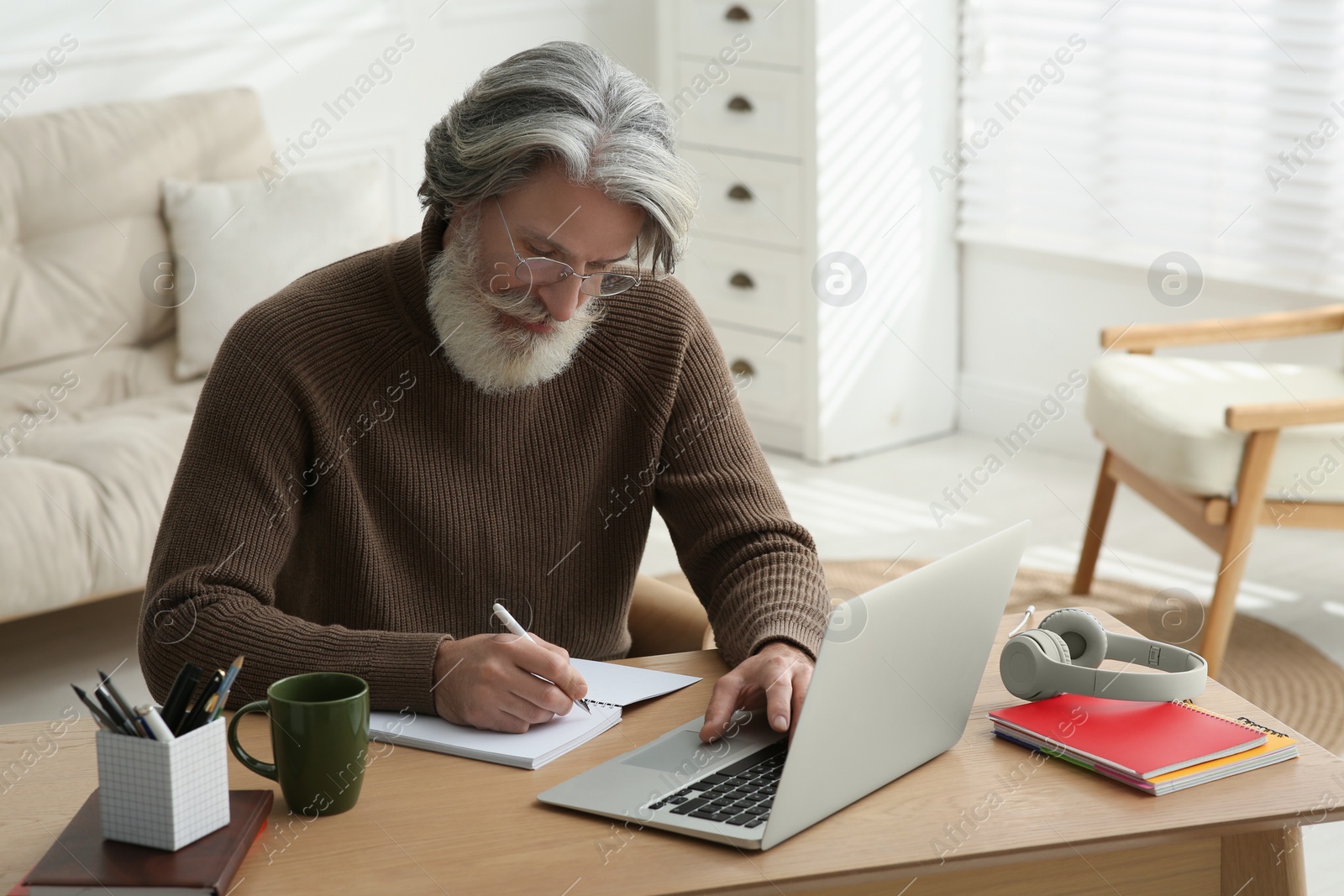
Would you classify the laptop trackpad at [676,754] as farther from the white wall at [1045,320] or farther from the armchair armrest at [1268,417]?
the white wall at [1045,320]

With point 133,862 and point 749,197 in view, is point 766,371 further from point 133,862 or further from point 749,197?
point 133,862

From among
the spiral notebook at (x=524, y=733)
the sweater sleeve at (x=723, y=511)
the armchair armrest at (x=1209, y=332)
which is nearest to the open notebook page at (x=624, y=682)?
the spiral notebook at (x=524, y=733)

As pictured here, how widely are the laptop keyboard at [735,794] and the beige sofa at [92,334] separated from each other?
6.54ft

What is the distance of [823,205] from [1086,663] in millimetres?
3002

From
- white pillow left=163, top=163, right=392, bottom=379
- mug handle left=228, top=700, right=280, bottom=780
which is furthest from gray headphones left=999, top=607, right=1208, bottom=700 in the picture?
white pillow left=163, top=163, right=392, bottom=379

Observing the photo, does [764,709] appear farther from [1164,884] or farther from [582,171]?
[582,171]

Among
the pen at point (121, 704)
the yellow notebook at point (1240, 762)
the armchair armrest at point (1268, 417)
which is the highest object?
the pen at point (121, 704)

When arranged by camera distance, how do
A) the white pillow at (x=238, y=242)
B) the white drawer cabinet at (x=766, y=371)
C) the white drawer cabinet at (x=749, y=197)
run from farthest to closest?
1. the white drawer cabinet at (x=766, y=371)
2. the white drawer cabinet at (x=749, y=197)
3. the white pillow at (x=238, y=242)

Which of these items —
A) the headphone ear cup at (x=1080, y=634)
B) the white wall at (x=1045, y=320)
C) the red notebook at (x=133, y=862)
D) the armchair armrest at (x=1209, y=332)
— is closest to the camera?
the red notebook at (x=133, y=862)

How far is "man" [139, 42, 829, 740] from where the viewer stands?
1.35 m

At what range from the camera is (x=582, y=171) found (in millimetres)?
1429

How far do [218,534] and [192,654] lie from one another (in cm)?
12

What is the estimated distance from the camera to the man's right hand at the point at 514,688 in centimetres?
125

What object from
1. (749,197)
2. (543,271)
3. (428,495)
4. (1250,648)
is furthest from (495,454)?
(749,197)
